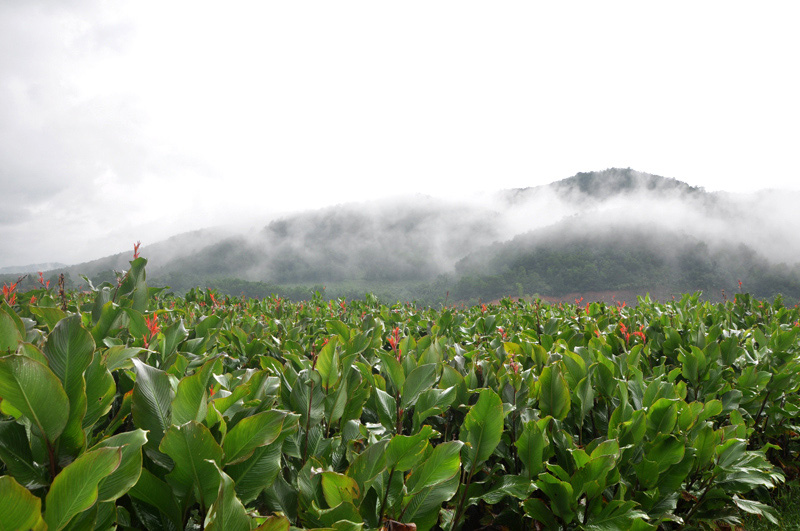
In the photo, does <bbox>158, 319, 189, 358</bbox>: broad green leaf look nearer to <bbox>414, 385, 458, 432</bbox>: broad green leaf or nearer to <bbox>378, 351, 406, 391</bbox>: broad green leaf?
<bbox>378, 351, 406, 391</bbox>: broad green leaf

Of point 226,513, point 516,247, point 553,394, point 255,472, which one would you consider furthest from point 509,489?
point 516,247

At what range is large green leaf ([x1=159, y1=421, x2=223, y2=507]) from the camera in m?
0.81

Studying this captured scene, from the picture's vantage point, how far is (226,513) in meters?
0.73

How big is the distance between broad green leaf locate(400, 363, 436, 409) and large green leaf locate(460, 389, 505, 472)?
27 cm

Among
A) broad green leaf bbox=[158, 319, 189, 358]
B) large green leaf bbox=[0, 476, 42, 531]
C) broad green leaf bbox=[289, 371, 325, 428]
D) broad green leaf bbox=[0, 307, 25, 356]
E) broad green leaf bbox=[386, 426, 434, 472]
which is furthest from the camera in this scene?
broad green leaf bbox=[158, 319, 189, 358]

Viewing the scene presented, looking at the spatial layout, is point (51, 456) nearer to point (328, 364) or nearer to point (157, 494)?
point (157, 494)

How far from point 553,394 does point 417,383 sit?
608mm

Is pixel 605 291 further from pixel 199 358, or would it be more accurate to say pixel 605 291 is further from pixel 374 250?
pixel 199 358

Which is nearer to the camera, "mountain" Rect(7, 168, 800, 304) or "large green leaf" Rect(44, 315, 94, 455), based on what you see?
"large green leaf" Rect(44, 315, 94, 455)

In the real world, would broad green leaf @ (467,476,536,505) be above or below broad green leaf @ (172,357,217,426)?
below

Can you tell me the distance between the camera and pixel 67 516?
0.67m

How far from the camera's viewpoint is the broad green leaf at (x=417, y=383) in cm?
155

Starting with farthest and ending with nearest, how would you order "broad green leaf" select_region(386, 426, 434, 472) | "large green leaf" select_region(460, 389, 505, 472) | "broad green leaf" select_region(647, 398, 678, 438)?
"broad green leaf" select_region(647, 398, 678, 438) < "large green leaf" select_region(460, 389, 505, 472) < "broad green leaf" select_region(386, 426, 434, 472)

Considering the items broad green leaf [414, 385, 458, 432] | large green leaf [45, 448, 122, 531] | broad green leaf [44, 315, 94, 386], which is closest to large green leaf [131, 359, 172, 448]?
broad green leaf [44, 315, 94, 386]
